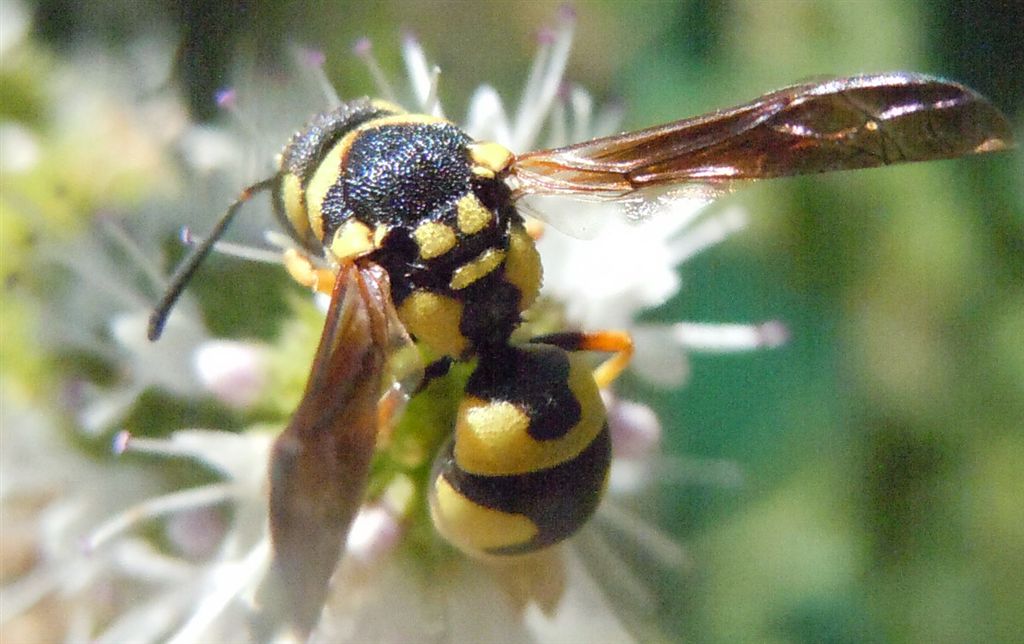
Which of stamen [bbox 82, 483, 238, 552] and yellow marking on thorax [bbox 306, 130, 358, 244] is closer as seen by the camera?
yellow marking on thorax [bbox 306, 130, 358, 244]

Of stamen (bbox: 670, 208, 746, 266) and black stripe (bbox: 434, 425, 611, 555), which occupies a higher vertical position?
black stripe (bbox: 434, 425, 611, 555)

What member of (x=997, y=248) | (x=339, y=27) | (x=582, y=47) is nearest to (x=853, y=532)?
(x=997, y=248)

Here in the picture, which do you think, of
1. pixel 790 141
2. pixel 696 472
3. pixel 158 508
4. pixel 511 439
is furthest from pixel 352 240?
pixel 696 472

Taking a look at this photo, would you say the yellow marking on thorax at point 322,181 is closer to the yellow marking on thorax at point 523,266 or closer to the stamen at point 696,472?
the yellow marking on thorax at point 523,266

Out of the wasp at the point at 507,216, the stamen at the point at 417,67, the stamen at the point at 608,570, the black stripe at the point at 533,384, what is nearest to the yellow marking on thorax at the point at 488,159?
the wasp at the point at 507,216

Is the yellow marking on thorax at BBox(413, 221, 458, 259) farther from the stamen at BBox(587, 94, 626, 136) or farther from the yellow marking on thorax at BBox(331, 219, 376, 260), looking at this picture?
the stamen at BBox(587, 94, 626, 136)

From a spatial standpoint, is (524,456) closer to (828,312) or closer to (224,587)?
(224,587)

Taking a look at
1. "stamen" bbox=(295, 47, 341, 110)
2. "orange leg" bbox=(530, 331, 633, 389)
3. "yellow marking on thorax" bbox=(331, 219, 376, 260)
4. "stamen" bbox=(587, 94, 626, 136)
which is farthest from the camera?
"stamen" bbox=(587, 94, 626, 136)

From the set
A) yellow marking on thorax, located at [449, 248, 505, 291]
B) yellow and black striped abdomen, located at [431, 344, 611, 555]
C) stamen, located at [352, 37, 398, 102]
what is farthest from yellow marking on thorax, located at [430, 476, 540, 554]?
stamen, located at [352, 37, 398, 102]
